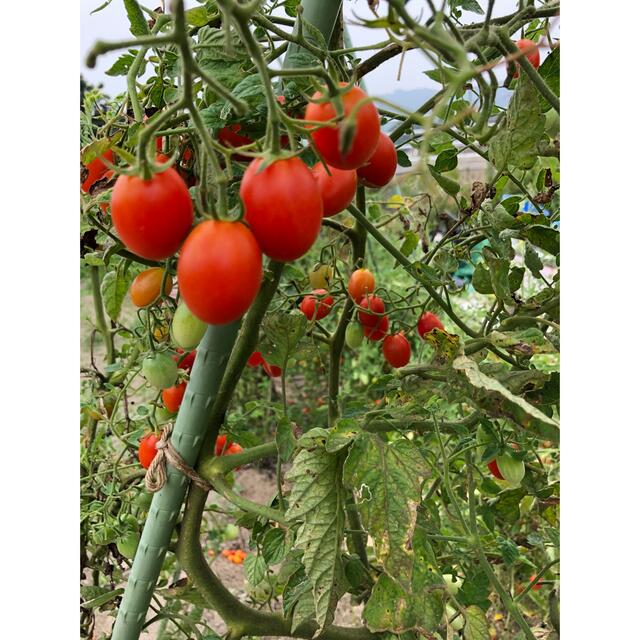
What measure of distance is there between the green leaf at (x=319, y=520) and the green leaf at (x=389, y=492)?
1.5 inches

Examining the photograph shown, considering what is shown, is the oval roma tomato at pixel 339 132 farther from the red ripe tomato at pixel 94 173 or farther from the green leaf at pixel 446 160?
the green leaf at pixel 446 160

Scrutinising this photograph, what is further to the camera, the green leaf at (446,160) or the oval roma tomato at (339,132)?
the green leaf at (446,160)

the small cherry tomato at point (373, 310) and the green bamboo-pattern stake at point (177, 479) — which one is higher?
the small cherry tomato at point (373, 310)

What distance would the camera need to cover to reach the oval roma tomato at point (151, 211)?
0.37m

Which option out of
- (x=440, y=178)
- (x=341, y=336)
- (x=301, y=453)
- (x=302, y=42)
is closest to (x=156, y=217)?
(x=302, y=42)

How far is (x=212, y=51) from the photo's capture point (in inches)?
20.8

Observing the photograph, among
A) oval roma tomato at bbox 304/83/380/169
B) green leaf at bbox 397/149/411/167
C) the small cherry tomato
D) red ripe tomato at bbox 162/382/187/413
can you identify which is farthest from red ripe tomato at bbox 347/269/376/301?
oval roma tomato at bbox 304/83/380/169

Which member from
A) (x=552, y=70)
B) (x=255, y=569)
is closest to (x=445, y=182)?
(x=552, y=70)

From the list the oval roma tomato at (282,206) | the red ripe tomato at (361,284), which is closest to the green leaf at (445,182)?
the red ripe tomato at (361,284)

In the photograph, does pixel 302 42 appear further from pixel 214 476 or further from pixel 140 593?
pixel 140 593

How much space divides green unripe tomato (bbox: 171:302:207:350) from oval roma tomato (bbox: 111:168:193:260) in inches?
6.8

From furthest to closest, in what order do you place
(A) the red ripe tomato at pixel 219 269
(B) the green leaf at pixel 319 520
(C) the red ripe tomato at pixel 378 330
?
(C) the red ripe tomato at pixel 378 330, (B) the green leaf at pixel 319 520, (A) the red ripe tomato at pixel 219 269

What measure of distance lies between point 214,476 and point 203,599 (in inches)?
9.6

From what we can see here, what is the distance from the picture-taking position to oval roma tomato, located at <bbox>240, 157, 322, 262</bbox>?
362mm
